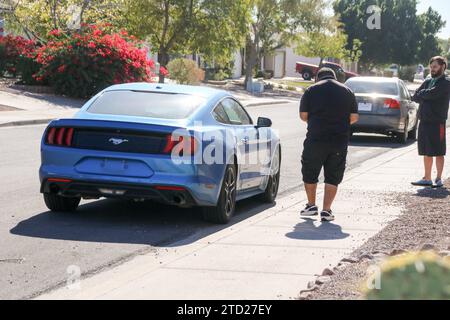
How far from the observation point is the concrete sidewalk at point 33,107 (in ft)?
85.9

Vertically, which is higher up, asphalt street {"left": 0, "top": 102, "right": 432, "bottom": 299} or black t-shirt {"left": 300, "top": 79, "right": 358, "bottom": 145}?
black t-shirt {"left": 300, "top": 79, "right": 358, "bottom": 145}

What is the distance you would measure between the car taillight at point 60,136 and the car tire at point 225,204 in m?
1.57

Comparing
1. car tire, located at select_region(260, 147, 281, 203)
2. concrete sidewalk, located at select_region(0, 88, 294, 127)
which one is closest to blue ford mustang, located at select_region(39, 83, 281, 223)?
car tire, located at select_region(260, 147, 281, 203)

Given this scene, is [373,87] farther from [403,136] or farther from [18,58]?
[18,58]

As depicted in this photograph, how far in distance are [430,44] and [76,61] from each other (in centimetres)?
7261

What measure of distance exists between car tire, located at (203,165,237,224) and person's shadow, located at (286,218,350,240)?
2.54 ft

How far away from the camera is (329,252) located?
8648mm

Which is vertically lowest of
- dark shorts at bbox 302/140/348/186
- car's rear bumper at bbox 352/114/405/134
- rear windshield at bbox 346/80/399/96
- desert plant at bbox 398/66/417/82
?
desert plant at bbox 398/66/417/82

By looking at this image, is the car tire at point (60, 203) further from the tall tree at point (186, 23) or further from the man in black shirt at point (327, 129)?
the tall tree at point (186, 23)

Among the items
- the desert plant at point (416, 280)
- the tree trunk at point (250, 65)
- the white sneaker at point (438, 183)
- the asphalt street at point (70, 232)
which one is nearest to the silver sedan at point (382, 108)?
the asphalt street at point (70, 232)

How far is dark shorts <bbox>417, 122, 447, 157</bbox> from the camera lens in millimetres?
14148

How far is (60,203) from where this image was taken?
10.7m

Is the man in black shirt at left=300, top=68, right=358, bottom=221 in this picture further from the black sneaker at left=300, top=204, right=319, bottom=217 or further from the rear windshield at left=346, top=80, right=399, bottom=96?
the rear windshield at left=346, top=80, right=399, bottom=96

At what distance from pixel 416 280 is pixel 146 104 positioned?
689 cm
